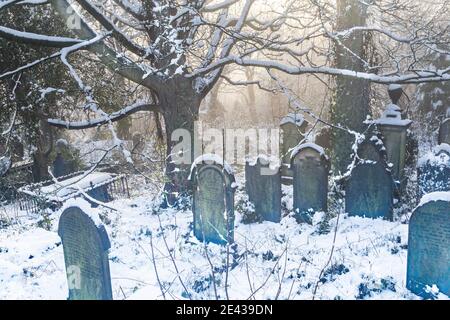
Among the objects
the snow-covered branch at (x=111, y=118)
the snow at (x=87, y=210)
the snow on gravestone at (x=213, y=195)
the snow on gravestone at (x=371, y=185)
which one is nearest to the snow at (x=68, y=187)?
the snow-covered branch at (x=111, y=118)

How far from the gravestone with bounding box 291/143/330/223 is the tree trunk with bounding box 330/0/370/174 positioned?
2062mm

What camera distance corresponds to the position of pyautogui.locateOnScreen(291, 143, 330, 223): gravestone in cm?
739

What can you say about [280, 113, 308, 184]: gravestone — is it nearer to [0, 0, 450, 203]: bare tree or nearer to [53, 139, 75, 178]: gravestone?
[0, 0, 450, 203]: bare tree

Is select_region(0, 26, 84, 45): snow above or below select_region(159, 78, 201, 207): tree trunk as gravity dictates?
above

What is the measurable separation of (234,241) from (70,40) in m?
4.79

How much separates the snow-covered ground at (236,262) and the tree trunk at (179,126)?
107 cm

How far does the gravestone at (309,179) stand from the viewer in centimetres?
739

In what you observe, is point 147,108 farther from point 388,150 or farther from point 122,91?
point 388,150

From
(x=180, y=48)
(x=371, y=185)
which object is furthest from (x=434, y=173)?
(x=180, y=48)

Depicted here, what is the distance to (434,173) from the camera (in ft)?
24.0

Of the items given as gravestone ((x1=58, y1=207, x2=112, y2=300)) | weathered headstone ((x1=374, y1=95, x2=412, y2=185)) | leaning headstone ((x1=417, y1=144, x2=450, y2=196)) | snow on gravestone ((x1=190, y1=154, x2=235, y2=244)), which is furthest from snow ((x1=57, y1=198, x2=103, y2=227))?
weathered headstone ((x1=374, y1=95, x2=412, y2=185))

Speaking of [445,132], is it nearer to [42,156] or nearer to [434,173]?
[434,173]

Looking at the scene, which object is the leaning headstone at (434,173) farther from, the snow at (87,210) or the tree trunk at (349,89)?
the snow at (87,210)
